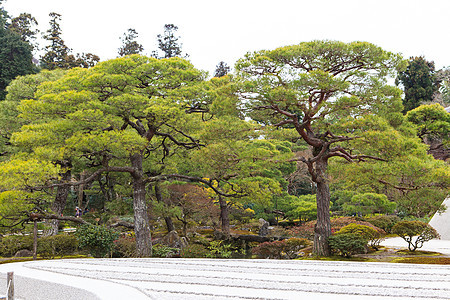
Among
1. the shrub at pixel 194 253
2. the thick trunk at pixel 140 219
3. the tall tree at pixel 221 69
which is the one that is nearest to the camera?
the thick trunk at pixel 140 219

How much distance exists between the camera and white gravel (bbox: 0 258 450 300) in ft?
12.0

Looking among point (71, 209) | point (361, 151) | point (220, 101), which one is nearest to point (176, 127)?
point (220, 101)

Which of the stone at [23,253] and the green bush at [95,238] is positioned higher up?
the green bush at [95,238]

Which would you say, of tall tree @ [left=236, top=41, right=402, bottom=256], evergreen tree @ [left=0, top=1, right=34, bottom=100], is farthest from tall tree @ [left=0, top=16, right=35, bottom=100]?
tall tree @ [left=236, top=41, right=402, bottom=256]

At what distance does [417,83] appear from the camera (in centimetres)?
2308

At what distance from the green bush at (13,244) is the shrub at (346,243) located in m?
10.1

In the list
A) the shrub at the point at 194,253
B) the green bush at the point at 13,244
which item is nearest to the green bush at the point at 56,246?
the green bush at the point at 13,244

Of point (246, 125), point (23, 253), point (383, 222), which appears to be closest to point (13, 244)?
point (23, 253)

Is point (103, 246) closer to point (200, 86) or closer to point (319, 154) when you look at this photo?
point (200, 86)

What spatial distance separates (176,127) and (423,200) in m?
6.80

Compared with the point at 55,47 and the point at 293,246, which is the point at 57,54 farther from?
the point at 293,246

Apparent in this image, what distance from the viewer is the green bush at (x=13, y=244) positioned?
1225cm

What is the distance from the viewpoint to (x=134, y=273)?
17.0ft

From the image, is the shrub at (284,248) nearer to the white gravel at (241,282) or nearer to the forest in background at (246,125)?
the forest in background at (246,125)
